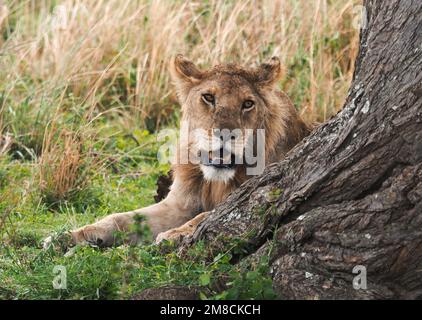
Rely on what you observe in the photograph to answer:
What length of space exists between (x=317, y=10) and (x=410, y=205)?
4897 mm

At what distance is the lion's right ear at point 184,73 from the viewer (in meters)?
6.50

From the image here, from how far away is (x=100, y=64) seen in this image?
31.1ft

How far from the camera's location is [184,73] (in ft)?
21.4

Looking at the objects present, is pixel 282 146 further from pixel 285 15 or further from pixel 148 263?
pixel 285 15

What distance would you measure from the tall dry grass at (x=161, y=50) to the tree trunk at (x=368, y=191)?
4.03 m

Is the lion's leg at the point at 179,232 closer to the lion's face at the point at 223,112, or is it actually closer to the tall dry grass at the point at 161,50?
the lion's face at the point at 223,112

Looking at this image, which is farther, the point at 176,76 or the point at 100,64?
the point at 100,64

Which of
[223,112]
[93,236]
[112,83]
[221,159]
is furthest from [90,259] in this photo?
[112,83]

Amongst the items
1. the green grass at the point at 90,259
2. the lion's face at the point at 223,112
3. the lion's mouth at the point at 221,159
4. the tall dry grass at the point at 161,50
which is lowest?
the green grass at the point at 90,259

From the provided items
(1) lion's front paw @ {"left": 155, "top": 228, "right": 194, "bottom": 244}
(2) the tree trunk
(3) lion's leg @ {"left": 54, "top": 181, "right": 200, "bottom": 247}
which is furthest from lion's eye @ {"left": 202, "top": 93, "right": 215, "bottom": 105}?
(2) the tree trunk

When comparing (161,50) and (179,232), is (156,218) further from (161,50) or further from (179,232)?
(161,50)

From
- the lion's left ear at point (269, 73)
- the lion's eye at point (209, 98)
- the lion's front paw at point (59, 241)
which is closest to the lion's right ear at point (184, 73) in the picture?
the lion's eye at point (209, 98)

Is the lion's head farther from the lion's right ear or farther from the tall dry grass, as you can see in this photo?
the tall dry grass
